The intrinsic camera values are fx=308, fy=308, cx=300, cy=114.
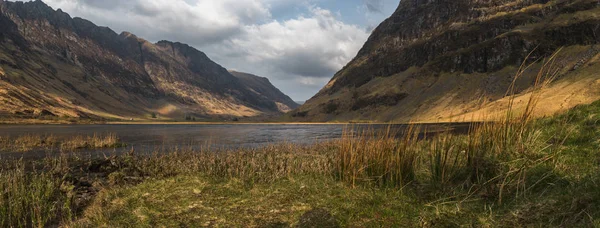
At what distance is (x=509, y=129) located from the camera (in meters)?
7.70

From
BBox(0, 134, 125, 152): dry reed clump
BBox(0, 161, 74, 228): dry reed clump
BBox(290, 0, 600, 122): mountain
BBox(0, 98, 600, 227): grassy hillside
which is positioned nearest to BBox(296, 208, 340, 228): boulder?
BBox(0, 98, 600, 227): grassy hillside

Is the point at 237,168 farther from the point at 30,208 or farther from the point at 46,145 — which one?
the point at 46,145

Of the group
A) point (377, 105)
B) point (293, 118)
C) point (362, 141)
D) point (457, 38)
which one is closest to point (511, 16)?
point (457, 38)

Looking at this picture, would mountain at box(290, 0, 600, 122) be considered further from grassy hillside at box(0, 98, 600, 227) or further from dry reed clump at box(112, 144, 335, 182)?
grassy hillside at box(0, 98, 600, 227)

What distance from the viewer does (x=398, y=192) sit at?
8656 mm

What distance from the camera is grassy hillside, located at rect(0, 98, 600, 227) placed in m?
6.05

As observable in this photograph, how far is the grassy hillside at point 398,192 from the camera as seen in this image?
6047mm

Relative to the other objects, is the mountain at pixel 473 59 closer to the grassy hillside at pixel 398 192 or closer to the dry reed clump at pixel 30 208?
the grassy hillside at pixel 398 192

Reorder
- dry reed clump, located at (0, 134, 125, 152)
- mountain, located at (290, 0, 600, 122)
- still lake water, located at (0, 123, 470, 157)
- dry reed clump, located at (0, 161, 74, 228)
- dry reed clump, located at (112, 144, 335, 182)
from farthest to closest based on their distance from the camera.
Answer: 1. mountain, located at (290, 0, 600, 122)
2. still lake water, located at (0, 123, 470, 157)
3. dry reed clump, located at (0, 134, 125, 152)
4. dry reed clump, located at (112, 144, 335, 182)
5. dry reed clump, located at (0, 161, 74, 228)

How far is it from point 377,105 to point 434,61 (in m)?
41.7

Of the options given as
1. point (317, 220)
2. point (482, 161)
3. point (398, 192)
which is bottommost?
point (317, 220)

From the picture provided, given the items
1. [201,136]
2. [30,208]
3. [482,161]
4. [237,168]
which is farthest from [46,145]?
[482,161]

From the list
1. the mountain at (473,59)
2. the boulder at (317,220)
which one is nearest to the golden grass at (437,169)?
the boulder at (317,220)

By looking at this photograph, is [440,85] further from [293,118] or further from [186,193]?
[186,193]
